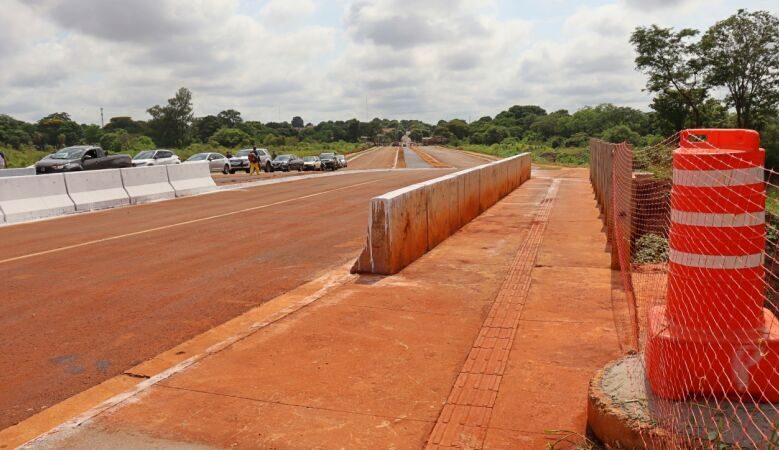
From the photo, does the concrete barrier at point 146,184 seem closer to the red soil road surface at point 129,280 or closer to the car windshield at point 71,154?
the red soil road surface at point 129,280

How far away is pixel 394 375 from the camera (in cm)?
473

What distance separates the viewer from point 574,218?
45.6 feet

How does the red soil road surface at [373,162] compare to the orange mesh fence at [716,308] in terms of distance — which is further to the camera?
the red soil road surface at [373,162]

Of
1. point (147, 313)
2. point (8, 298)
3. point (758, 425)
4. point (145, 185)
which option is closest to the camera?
point (758, 425)

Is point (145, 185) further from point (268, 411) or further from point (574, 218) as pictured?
point (268, 411)

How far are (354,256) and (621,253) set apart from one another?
12.3ft

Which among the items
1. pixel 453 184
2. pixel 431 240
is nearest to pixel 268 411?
pixel 431 240

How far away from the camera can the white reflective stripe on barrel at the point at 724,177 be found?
11.2 feet

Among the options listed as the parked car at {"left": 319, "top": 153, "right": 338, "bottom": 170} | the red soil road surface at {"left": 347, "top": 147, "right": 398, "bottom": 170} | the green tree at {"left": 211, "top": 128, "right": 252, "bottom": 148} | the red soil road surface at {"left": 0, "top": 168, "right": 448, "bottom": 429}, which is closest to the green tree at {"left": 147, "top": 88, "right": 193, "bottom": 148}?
the green tree at {"left": 211, "top": 128, "right": 252, "bottom": 148}

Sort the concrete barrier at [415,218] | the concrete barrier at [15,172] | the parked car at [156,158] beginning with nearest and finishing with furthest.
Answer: the concrete barrier at [415,218] → the concrete barrier at [15,172] → the parked car at [156,158]

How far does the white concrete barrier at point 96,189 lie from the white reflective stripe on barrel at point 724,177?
615 inches

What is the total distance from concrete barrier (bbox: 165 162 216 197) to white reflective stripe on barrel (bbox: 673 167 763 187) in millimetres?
18378

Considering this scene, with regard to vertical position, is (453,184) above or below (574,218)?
above

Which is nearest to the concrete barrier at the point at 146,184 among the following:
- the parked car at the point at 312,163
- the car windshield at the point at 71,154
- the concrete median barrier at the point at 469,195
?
the car windshield at the point at 71,154
